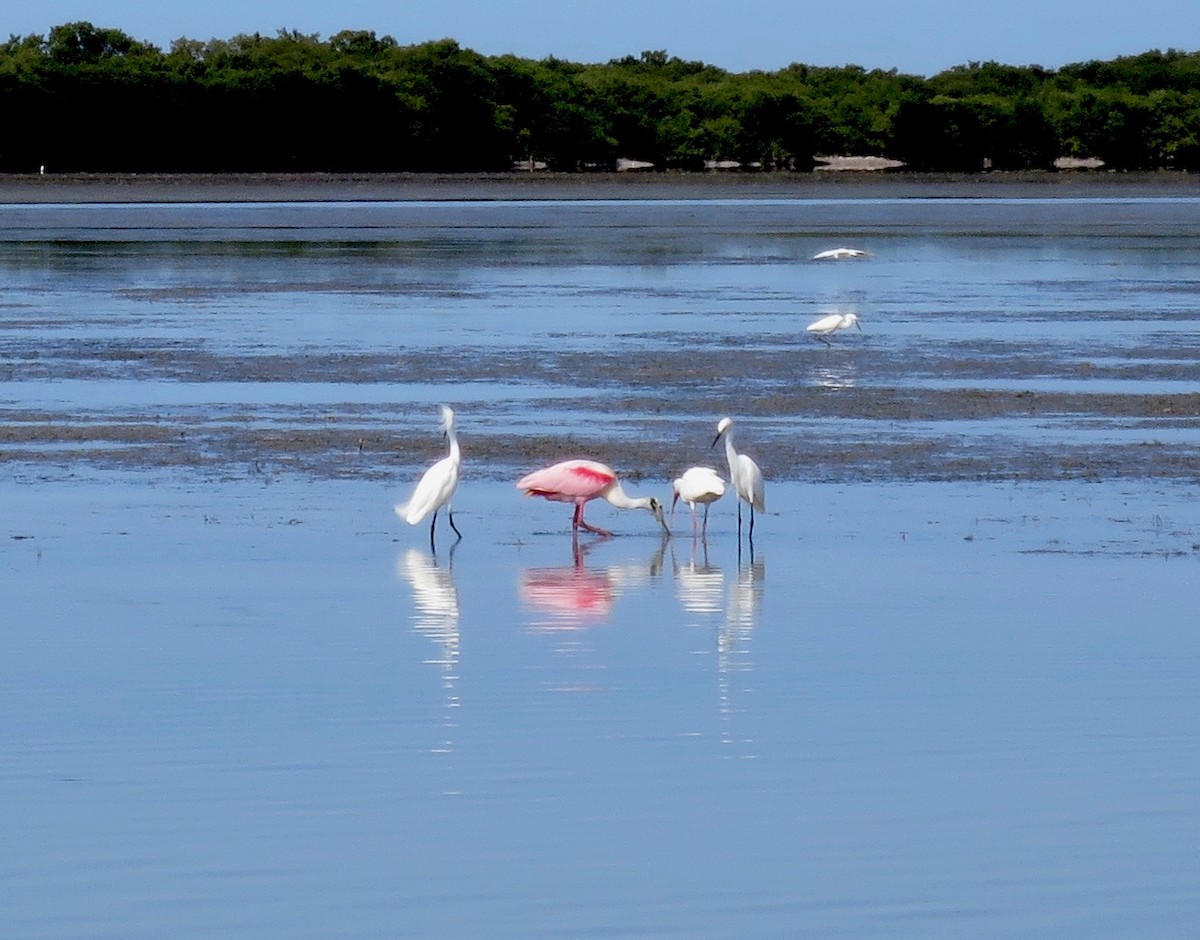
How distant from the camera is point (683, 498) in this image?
479 inches

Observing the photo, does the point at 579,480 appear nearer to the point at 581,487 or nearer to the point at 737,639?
the point at 581,487

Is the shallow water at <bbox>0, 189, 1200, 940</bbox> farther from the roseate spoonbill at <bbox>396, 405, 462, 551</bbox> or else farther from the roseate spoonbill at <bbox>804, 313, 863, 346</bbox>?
the roseate spoonbill at <bbox>804, 313, 863, 346</bbox>

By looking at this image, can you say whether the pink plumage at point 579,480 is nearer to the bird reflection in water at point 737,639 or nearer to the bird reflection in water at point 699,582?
the bird reflection in water at point 699,582

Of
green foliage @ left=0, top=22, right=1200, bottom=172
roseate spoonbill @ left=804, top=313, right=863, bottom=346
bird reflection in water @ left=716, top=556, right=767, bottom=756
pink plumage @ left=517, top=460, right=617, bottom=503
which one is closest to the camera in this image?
bird reflection in water @ left=716, top=556, right=767, bottom=756

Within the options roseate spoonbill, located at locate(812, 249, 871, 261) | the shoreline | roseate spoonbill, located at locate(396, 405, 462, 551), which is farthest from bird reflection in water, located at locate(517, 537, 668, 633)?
the shoreline

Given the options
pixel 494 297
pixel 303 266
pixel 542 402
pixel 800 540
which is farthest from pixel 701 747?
pixel 303 266

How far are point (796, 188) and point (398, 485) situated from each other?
85758 mm

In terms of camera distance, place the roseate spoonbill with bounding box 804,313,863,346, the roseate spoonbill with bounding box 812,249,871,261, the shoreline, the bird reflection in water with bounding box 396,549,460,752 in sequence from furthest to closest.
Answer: the shoreline < the roseate spoonbill with bounding box 812,249,871,261 < the roseate spoonbill with bounding box 804,313,863,346 < the bird reflection in water with bounding box 396,549,460,752

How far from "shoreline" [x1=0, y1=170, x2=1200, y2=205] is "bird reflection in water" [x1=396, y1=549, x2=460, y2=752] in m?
66.4

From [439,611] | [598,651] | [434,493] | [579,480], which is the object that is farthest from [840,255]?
[598,651]

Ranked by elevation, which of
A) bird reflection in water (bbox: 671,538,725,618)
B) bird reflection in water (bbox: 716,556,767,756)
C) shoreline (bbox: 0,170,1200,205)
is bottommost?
shoreline (bbox: 0,170,1200,205)

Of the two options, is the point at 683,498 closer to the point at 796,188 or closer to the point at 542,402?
the point at 542,402

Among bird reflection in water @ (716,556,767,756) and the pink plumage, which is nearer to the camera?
bird reflection in water @ (716,556,767,756)

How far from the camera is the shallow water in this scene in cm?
637
